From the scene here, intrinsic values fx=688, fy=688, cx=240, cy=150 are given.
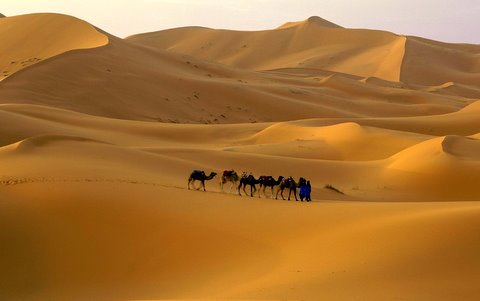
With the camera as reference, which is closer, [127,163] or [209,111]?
[127,163]

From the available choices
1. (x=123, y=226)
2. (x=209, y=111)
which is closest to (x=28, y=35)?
(x=209, y=111)

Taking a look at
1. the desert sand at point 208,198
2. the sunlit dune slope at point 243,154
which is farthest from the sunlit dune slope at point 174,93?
the sunlit dune slope at point 243,154

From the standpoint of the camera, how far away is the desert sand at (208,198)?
29.3 feet

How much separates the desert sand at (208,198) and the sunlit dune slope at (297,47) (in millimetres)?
50747

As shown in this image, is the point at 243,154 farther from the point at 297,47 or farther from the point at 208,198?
the point at 297,47

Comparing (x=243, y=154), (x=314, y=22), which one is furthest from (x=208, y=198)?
(x=314, y=22)

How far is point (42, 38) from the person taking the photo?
53469mm

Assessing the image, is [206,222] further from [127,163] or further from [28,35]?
[28,35]

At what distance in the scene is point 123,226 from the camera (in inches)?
447

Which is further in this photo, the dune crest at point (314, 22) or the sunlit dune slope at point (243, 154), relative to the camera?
the dune crest at point (314, 22)

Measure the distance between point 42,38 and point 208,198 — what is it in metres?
44.1

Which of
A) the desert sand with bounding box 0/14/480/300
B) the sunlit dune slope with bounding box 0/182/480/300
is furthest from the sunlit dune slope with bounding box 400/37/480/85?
the sunlit dune slope with bounding box 0/182/480/300

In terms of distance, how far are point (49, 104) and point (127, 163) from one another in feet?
59.5

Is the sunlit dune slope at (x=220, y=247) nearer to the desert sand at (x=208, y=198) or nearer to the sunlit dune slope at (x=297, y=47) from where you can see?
the desert sand at (x=208, y=198)
